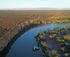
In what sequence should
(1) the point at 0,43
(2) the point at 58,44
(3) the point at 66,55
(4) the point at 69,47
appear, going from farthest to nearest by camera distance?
(1) the point at 0,43
(2) the point at 58,44
(4) the point at 69,47
(3) the point at 66,55

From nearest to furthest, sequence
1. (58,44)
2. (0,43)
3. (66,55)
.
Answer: (66,55) < (58,44) < (0,43)

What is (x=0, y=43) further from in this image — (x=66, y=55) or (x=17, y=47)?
(x=66, y=55)

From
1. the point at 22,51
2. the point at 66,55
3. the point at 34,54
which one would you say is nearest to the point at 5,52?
the point at 22,51

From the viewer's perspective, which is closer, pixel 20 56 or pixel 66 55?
pixel 66 55

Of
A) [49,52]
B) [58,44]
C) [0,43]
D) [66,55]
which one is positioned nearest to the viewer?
[66,55]

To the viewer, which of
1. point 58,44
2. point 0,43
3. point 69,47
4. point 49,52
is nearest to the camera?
point 49,52

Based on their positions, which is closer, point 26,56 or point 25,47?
point 26,56

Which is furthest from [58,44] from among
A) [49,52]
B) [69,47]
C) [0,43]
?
[0,43]

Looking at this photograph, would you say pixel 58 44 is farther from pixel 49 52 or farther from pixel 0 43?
pixel 0 43

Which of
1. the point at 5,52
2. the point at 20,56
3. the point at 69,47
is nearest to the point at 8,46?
the point at 5,52
